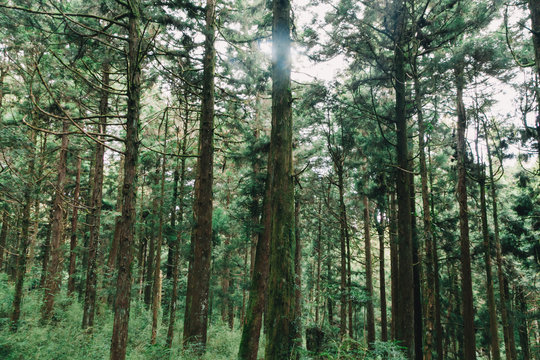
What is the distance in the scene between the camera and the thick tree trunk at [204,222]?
7.84 meters

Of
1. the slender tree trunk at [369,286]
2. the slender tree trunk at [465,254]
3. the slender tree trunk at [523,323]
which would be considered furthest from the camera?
the slender tree trunk at [523,323]

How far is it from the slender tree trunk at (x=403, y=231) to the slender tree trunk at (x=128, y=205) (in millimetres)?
6543

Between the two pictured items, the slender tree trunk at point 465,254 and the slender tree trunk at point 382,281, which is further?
the slender tree trunk at point 382,281

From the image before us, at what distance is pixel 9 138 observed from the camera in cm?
789

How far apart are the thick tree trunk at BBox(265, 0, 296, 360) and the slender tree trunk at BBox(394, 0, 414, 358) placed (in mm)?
3755

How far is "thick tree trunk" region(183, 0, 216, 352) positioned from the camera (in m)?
7.84

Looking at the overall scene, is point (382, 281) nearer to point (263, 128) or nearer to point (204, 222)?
point (263, 128)

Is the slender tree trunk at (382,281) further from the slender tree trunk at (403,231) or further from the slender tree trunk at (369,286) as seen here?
the slender tree trunk at (403,231)

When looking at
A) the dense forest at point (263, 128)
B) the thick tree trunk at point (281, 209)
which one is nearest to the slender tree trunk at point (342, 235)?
the dense forest at point (263, 128)

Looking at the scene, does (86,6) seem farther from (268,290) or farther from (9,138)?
(268,290)

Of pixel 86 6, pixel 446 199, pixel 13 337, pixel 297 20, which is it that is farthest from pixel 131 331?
pixel 446 199

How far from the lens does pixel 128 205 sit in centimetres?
433

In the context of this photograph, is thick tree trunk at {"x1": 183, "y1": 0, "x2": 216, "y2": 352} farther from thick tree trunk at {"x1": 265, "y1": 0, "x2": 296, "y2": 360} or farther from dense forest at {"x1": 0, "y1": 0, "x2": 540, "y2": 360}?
thick tree trunk at {"x1": 265, "y1": 0, "x2": 296, "y2": 360}

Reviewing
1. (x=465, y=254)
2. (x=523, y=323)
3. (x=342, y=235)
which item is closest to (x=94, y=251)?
(x=342, y=235)
